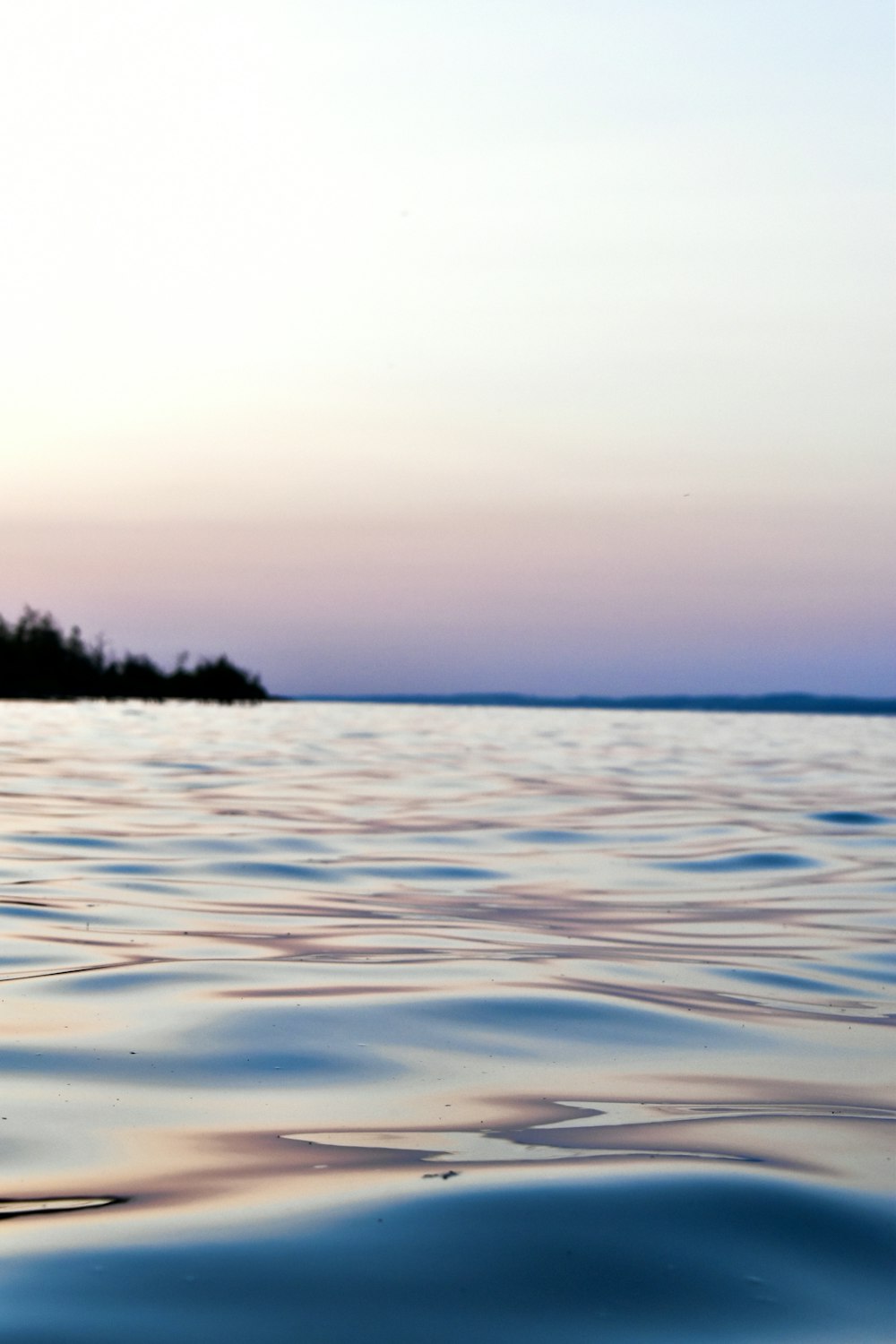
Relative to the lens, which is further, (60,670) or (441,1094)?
(60,670)

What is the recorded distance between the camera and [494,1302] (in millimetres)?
2404

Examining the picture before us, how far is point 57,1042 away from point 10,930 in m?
1.91

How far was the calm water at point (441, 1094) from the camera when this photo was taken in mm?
2418

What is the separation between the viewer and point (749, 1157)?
3180mm

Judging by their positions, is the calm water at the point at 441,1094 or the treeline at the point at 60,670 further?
the treeline at the point at 60,670

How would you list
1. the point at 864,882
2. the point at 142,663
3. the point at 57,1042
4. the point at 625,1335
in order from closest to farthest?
1. the point at 625,1335
2. the point at 57,1042
3. the point at 864,882
4. the point at 142,663

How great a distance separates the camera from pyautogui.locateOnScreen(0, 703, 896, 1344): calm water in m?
2.42

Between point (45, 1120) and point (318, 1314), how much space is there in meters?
1.19

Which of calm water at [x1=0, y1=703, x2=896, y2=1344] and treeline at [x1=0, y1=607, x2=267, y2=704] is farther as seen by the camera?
treeline at [x1=0, y1=607, x2=267, y2=704]

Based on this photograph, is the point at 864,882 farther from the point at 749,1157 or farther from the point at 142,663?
the point at 142,663

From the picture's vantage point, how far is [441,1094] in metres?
3.68

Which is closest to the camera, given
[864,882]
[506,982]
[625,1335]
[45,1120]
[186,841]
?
[625,1335]

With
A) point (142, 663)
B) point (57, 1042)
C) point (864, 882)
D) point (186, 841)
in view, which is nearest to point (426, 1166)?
point (57, 1042)

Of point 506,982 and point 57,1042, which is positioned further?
point 506,982
